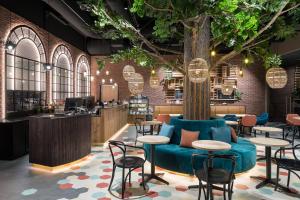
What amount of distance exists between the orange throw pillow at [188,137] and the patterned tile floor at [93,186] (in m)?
0.65

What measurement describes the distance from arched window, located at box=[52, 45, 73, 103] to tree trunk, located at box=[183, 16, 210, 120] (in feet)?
18.0

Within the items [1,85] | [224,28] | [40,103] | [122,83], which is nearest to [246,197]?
[224,28]

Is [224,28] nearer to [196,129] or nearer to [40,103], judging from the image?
[196,129]

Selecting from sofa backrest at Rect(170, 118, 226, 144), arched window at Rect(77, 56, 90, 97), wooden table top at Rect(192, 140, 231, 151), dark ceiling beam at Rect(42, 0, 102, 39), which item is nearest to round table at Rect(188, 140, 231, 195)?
wooden table top at Rect(192, 140, 231, 151)

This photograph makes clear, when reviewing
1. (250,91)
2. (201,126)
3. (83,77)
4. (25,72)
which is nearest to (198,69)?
(201,126)

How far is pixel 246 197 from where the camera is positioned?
126 inches

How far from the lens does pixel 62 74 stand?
8.65 m

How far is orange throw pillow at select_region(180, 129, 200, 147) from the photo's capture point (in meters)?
4.32

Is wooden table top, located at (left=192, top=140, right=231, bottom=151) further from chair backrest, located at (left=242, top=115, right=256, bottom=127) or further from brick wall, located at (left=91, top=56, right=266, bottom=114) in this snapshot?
brick wall, located at (left=91, top=56, right=266, bottom=114)

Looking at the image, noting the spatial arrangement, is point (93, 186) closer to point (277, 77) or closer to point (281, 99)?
point (277, 77)

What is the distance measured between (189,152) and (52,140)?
2765 millimetres

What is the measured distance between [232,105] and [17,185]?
9.79 meters

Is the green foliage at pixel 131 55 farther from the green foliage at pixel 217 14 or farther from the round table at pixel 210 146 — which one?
the round table at pixel 210 146

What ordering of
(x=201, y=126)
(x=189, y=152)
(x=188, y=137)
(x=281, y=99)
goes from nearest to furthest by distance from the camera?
1. (x=189, y=152)
2. (x=188, y=137)
3. (x=201, y=126)
4. (x=281, y=99)
